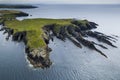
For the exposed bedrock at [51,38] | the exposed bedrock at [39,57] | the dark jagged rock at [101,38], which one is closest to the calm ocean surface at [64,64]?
the exposed bedrock at [39,57]

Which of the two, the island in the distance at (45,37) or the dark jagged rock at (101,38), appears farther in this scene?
the dark jagged rock at (101,38)

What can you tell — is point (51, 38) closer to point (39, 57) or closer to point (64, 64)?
point (64, 64)

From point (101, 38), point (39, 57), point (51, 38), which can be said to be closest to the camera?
point (39, 57)

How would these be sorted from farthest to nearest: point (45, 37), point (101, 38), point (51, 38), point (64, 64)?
point (101, 38) → point (51, 38) → point (45, 37) → point (64, 64)

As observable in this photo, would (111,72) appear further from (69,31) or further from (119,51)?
(69,31)

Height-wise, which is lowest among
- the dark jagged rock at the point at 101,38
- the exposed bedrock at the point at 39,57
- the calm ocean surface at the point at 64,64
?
the dark jagged rock at the point at 101,38

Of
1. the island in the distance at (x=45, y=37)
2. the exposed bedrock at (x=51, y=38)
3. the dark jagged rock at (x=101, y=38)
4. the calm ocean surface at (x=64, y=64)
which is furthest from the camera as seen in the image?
the dark jagged rock at (x=101, y=38)

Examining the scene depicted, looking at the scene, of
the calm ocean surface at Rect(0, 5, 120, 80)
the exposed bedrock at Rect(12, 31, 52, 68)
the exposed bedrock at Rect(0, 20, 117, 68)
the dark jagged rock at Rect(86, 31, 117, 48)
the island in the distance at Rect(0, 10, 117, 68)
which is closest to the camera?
the calm ocean surface at Rect(0, 5, 120, 80)

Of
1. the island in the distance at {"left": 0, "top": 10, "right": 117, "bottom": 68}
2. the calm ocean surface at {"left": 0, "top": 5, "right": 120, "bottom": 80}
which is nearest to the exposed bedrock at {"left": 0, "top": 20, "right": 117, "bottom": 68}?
the island in the distance at {"left": 0, "top": 10, "right": 117, "bottom": 68}

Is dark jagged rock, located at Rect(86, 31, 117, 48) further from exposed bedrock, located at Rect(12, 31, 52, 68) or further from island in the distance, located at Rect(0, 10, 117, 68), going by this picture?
exposed bedrock, located at Rect(12, 31, 52, 68)

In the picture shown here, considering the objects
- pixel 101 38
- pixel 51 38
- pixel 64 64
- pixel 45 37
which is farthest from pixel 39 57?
pixel 101 38

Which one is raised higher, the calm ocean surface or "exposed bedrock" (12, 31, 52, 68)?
"exposed bedrock" (12, 31, 52, 68)

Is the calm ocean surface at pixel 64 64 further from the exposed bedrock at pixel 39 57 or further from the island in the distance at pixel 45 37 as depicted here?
the island in the distance at pixel 45 37
